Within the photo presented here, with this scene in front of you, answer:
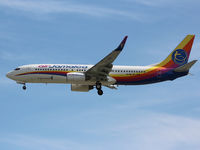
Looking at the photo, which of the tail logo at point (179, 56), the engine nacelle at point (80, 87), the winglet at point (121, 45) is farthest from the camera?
the engine nacelle at point (80, 87)

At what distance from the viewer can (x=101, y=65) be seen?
69.4 m

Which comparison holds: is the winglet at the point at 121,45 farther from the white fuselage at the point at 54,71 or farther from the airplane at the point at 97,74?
the white fuselage at the point at 54,71

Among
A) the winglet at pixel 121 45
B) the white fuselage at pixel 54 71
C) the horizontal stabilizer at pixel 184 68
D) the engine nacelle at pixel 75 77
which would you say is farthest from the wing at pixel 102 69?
the horizontal stabilizer at pixel 184 68

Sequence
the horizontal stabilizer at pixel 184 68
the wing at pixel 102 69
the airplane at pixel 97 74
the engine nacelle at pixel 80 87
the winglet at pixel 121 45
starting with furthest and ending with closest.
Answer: the engine nacelle at pixel 80 87 → the airplane at pixel 97 74 → the horizontal stabilizer at pixel 184 68 → the wing at pixel 102 69 → the winglet at pixel 121 45

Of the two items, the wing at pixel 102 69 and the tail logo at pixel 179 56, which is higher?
the tail logo at pixel 179 56

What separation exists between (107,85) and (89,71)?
17.4ft

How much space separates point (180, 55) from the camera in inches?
3007

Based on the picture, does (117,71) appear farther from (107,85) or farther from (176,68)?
(176,68)

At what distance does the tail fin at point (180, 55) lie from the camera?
75.0 metres

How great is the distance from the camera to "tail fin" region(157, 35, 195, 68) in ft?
246

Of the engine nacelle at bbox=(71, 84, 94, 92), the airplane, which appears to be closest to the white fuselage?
the airplane

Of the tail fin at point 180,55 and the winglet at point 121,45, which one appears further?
the tail fin at point 180,55

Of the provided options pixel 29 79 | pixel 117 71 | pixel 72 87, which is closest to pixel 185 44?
pixel 117 71

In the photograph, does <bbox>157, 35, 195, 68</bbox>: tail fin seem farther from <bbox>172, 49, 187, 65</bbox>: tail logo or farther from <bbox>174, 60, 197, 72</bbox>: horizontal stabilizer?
<bbox>174, 60, 197, 72</bbox>: horizontal stabilizer
